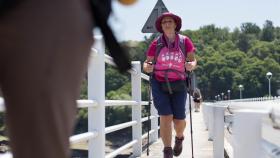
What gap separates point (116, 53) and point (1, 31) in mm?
395

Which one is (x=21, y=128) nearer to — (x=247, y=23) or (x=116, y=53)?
(x=116, y=53)

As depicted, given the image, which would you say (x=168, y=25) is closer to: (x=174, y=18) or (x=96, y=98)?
(x=174, y=18)

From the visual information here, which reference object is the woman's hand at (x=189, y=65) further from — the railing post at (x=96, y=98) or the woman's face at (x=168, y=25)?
the railing post at (x=96, y=98)

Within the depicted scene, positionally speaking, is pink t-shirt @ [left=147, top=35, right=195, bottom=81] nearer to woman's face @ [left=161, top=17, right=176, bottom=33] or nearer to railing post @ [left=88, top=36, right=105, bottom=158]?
woman's face @ [left=161, top=17, right=176, bottom=33]

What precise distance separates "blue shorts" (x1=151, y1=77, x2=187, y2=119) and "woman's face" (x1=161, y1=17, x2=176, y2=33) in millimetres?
604

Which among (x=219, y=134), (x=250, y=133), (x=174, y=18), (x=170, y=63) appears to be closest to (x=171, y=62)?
(x=170, y=63)

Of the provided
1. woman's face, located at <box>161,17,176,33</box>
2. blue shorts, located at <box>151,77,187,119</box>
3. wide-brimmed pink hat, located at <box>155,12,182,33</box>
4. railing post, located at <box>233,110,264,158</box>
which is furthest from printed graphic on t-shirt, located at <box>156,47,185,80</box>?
railing post, located at <box>233,110,264,158</box>

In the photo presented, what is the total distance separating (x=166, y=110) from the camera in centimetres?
659

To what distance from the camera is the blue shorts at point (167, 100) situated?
658 centimetres

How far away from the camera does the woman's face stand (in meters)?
6.69

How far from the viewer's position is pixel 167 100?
260 inches

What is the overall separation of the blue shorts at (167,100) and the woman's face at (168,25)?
0.60 meters

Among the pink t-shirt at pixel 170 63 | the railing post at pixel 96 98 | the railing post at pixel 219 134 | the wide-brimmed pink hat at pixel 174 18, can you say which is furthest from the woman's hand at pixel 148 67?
the railing post at pixel 219 134

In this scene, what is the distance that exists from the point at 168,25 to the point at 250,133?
3526 mm
